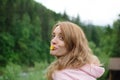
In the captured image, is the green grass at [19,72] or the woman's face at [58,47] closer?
the woman's face at [58,47]

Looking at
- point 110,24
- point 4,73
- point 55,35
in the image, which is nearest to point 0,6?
point 4,73

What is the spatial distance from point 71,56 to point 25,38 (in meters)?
2.67

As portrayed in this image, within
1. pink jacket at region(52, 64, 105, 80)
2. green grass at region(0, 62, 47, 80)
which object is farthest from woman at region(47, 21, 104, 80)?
green grass at region(0, 62, 47, 80)

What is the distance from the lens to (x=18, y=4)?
12.8 feet

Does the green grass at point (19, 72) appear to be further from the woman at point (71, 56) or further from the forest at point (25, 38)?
the woman at point (71, 56)

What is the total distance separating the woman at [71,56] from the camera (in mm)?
1252

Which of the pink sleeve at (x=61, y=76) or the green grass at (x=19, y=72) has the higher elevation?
the pink sleeve at (x=61, y=76)

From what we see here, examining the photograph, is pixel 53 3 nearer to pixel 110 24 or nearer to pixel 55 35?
pixel 110 24

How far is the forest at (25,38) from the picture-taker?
3842mm

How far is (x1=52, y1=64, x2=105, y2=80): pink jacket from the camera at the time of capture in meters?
1.23

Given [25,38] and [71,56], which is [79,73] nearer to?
[71,56]

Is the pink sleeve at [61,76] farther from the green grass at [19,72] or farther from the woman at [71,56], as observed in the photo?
the green grass at [19,72]

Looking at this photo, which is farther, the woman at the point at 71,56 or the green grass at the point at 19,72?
the green grass at the point at 19,72

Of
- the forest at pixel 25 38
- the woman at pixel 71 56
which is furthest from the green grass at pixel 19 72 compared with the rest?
the woman at pixel 71 56
